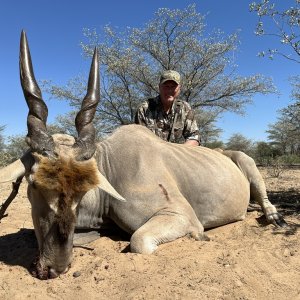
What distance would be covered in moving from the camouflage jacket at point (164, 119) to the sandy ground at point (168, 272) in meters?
2.49

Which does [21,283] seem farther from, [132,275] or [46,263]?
[132,275]

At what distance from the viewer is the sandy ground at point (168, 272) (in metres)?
2.43

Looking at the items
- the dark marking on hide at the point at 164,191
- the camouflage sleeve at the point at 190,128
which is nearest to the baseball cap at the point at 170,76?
the camouflage sleeve at the point at 190,128

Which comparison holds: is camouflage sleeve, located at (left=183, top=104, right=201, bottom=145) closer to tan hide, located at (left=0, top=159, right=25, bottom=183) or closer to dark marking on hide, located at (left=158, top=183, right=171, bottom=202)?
dark marking on hide, located at (left=158, top=183, right=171, bottom=202)

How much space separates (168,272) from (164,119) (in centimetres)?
346

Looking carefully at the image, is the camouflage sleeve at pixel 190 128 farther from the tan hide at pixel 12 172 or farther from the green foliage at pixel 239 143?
the green foliage at pixel 239 143

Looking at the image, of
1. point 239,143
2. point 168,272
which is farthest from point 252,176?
point 239,143

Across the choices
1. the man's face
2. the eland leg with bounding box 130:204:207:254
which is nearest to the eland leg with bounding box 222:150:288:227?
the man's face

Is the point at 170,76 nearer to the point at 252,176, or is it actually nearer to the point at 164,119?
the point at 164,119

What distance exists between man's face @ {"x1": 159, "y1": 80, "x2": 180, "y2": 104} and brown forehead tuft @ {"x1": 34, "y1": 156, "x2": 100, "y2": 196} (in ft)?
9.49

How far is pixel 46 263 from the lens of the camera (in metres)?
2.76

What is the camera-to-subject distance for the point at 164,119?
588 centimetres

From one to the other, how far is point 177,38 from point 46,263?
1626cm

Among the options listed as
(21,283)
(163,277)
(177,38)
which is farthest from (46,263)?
(177,38)
